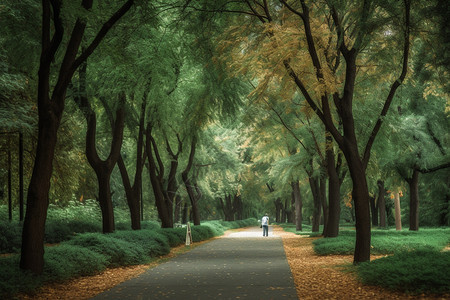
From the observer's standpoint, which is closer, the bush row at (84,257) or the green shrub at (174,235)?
the bush row at (84,257)

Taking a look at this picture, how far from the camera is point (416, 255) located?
10.7 meters

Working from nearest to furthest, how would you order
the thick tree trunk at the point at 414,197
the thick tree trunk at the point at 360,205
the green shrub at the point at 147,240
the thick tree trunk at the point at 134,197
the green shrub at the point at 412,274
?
the green shrub at the point at 412,274 → the thick tree trunk at the point at 360,205 → the green shrub at the point at 147,240 → the thick tree trunk at the point at 134,197 → the thick tree trunk at the point at 414,197

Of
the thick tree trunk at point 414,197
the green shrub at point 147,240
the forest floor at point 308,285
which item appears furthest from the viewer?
the thick tree trunk at point 414,197

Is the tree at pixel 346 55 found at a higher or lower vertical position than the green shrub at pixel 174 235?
higher

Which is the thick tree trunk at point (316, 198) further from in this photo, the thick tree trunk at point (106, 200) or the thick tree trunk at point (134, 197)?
the thick tree trunk at point (106, 200)

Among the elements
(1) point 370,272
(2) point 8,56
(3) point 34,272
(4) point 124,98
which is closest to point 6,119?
(2) point 8,56

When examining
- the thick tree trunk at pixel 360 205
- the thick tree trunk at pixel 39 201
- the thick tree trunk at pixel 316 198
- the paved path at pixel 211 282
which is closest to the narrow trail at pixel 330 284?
the paved path at pixel 211 282

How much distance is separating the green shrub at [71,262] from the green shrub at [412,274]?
6.30m

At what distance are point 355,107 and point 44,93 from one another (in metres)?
12.4

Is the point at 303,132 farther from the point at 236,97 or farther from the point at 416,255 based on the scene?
the point at 416,255

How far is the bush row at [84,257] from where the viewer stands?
8.77m

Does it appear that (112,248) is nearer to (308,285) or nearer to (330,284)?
(308,285)

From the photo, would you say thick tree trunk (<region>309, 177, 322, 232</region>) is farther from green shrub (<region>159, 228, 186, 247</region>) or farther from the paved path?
the paved path

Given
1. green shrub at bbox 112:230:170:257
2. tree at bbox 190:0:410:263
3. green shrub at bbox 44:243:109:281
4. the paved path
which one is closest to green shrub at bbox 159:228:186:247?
green shrub at bbox 112:230:170:257
